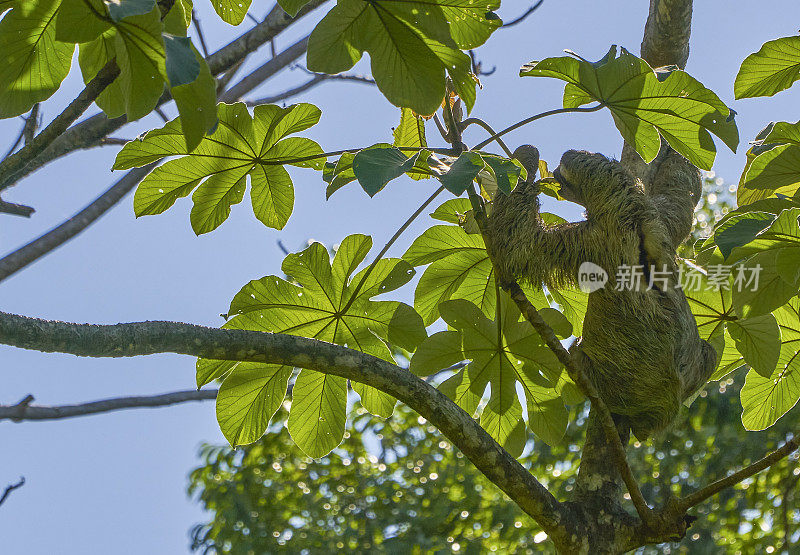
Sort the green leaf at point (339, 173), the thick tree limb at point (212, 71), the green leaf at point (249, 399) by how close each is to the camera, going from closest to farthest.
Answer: the green leaf at point (339, 173) → the green leaf at point (249, 399) → the thick tree limb at point (212, 71)

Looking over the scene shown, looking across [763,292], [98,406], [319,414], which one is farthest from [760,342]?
[98,406]

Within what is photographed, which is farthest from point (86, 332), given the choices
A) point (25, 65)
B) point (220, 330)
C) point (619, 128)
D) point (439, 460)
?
point (439, 460)

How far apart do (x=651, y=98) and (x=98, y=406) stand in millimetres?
3704

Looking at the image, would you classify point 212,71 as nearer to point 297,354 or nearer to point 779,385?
point 297,354

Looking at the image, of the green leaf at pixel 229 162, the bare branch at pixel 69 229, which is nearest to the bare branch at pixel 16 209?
the bare branch at pixel 69 229

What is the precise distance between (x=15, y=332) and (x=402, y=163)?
3.16 ft

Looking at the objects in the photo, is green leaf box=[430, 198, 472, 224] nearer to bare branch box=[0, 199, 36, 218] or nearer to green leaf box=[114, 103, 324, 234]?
green leaf box=[114, 103, 324, 234]

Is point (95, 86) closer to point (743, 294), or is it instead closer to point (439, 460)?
point (743, 294)

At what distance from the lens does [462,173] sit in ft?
6.05

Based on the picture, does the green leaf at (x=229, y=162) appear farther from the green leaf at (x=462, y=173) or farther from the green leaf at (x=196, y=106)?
the green leaf at (x=196, y=106)

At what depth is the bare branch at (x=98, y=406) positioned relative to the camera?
13.9 feet

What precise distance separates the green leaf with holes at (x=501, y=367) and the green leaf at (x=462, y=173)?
0.88 metres

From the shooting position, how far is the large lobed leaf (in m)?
2.69

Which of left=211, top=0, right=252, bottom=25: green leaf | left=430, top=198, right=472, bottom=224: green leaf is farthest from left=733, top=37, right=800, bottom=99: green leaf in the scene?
left=211, top=0, right=252, bottom=25: green leaf
